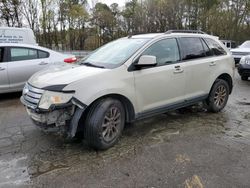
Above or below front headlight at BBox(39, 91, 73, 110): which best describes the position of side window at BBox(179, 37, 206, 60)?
above

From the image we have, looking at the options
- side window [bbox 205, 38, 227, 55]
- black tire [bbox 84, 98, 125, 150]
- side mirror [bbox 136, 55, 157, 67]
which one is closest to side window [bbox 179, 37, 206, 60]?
side window [bbox 205, 38, 227, 55]

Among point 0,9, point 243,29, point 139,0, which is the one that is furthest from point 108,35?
point 243,29

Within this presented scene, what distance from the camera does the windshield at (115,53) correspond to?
397 cm

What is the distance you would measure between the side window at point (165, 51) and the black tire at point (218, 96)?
1.28 meters

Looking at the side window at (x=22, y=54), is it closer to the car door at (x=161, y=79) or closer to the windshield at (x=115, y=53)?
the windshield at (x=115, y=53)

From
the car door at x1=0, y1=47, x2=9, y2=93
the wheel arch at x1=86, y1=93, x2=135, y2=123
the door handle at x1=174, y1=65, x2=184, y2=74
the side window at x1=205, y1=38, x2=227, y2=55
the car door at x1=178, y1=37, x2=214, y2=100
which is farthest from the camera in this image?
the car door at x1=0, y1=47, x2=9, y2=93

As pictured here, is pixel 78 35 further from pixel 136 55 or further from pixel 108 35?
pixel 136 55

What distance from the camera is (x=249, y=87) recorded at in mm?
8328

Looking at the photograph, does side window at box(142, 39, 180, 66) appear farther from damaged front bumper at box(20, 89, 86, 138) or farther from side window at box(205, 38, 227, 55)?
damaged front bumper at box(20, 89, 86, 138)

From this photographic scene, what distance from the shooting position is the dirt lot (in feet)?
9.74

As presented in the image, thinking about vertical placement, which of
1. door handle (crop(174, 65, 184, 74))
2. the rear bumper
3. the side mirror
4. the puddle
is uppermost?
the side mirror

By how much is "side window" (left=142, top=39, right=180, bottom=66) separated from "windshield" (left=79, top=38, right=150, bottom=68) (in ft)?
0.61

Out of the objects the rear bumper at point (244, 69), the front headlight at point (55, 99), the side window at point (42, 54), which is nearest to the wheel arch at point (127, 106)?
the front headlight at point (55, 99)

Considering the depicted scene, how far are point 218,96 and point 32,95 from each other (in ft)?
12.3
